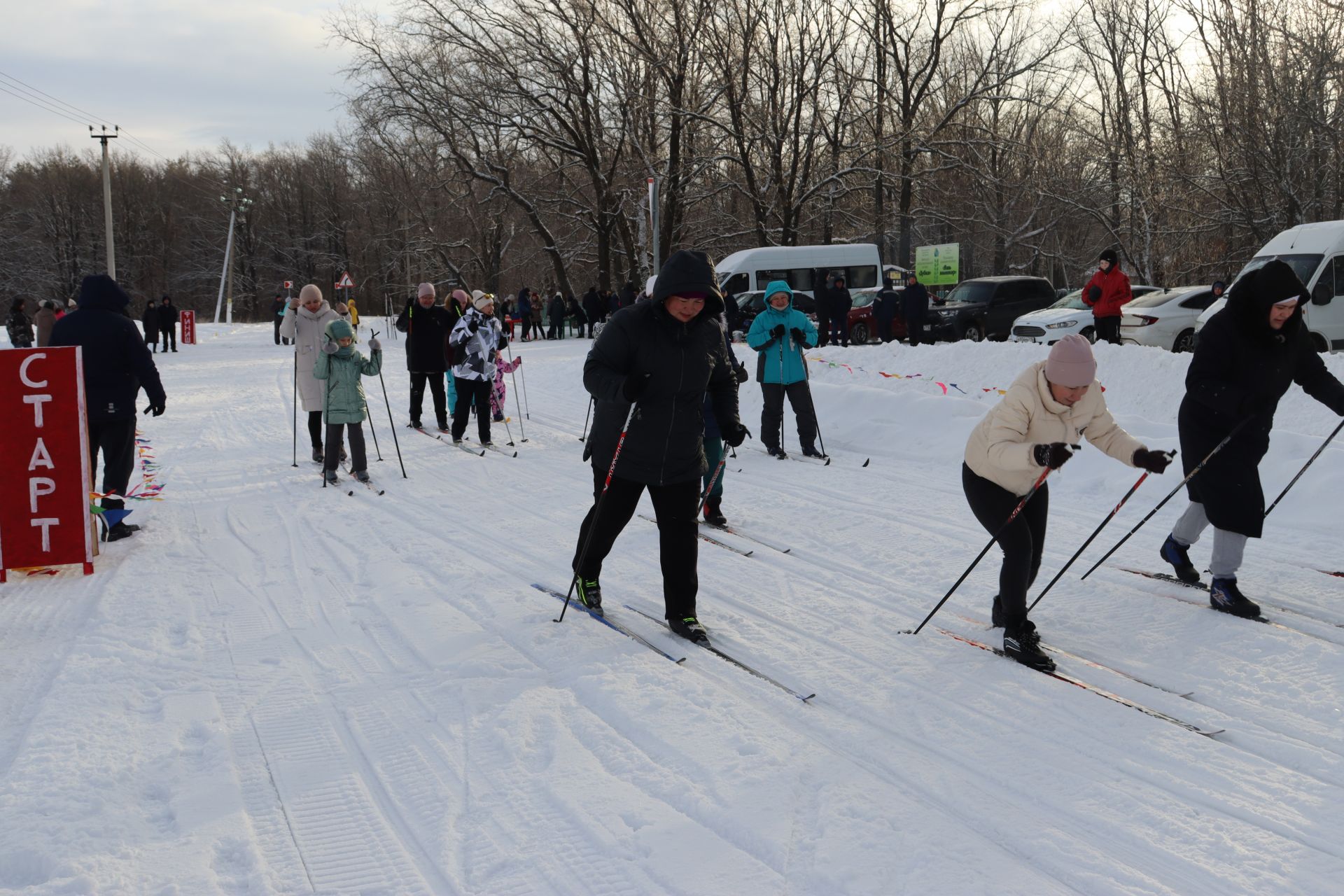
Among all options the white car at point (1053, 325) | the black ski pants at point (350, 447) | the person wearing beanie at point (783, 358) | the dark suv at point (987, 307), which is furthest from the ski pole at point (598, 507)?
the dark suv at point (987, 307)

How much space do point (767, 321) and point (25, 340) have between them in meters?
20.5

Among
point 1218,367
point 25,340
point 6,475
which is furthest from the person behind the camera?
point 25,340

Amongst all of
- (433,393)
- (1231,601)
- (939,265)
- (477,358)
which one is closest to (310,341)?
(477,358)

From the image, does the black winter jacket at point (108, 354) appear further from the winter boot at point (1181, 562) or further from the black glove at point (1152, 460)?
the winter boot at point (1181, 562)

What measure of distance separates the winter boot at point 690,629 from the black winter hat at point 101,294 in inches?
185

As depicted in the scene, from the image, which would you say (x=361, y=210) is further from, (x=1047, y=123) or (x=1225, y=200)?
(x=1225, y=200)

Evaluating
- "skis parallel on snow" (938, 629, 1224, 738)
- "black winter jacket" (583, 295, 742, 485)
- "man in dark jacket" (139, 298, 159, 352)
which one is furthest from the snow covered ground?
"man in dark jacket" (139, 298, 159, 352)

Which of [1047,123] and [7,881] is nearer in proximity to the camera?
[7,881]

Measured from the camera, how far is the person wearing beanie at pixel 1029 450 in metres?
4.50

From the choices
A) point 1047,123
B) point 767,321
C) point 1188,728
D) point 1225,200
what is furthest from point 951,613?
point 1047,123

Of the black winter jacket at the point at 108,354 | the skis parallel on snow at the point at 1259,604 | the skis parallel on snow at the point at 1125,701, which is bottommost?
the skis parallel on snow at the point at 1125,701

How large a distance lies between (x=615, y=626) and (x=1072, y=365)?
2.49 metres

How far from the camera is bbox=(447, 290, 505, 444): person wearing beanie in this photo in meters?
11.4

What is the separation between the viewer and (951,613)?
550 centimetres
